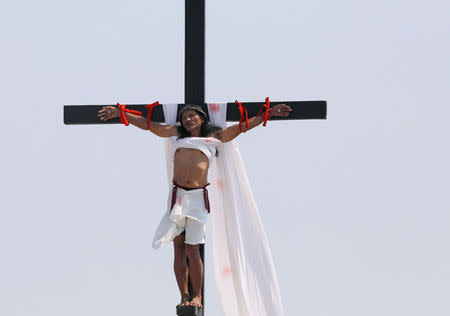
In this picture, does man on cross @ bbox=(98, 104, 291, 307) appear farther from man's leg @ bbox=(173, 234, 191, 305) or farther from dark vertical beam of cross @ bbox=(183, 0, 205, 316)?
dark vertical beam of cross @ bbox=(183, 0, 205, 316)

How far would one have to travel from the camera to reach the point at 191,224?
7727 mm

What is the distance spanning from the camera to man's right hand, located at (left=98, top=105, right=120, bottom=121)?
26.4 ft

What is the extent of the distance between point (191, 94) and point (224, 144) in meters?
0.44

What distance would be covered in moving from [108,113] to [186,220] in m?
1.02

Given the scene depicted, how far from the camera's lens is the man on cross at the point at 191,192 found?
25.3 feet

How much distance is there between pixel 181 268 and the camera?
772 cm

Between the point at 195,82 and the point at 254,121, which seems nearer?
the point at 254,121

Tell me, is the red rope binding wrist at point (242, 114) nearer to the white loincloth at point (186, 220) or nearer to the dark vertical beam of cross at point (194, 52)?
the dark vertical beam of cross at point (194, 52)

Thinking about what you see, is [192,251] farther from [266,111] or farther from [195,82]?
[195,82]

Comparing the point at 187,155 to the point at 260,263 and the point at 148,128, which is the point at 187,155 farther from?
the point at 260,263

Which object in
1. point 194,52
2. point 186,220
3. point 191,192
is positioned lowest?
point 186,220

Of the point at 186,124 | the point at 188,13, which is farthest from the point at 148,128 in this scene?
the point at 188,13

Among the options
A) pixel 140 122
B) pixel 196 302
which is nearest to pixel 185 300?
pixel 196 302

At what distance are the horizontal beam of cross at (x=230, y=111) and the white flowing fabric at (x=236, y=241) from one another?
0.21 ft
